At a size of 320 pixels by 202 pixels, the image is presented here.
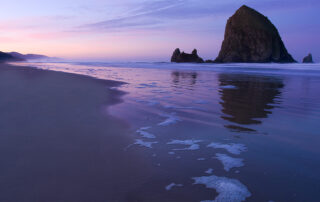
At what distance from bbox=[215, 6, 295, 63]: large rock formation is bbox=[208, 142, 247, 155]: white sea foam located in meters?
75.4

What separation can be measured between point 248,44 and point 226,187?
83.0 m

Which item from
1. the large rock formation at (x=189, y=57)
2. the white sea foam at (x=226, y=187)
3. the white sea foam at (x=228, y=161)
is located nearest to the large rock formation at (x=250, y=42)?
the large rock formation at (x=189, y=57)

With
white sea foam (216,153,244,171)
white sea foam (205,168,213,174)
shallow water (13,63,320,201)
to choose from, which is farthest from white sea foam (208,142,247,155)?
white sea foam (205,168,213,174)

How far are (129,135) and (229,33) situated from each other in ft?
279

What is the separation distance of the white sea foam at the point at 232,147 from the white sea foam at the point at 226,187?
693mm

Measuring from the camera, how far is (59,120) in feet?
12.6

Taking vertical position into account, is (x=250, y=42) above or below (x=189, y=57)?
above

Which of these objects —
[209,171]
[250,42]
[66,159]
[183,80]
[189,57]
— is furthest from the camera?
[250,42]

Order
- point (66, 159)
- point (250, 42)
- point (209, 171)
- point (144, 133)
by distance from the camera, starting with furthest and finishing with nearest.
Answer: point (250, 42), point (144, 133), point (66, 159), point (209, 171)

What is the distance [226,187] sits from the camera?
1959mm

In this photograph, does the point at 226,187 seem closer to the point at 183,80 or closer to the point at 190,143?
the point at 190,143

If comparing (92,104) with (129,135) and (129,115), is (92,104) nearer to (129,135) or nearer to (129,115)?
(129,115)

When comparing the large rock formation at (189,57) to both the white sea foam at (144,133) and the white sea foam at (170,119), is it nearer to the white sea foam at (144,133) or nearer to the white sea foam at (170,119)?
the white sea foam at (170,119)

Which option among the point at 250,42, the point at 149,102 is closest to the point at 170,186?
the point at 149,102
